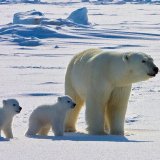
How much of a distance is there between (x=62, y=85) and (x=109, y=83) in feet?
14.0

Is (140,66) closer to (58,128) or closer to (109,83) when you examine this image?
(109,83)

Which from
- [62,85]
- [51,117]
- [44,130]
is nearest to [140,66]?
[51,117]

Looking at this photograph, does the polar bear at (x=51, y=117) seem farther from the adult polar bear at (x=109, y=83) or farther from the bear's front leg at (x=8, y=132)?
the adult polar bear at (x=109, y=83)

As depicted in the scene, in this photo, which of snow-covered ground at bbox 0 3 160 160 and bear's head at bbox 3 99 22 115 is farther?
bear's head at bbox 3 99 22 115

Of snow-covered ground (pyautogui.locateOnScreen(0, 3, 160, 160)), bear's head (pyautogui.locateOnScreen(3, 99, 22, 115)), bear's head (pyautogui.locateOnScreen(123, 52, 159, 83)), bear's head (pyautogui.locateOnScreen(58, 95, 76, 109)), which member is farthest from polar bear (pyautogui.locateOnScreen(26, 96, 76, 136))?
bear's head (pyautogui.locateOnScreen(123, 52, 159, 83))

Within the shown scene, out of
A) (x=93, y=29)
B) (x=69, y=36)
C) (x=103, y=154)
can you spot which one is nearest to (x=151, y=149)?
(x=103, y=154)

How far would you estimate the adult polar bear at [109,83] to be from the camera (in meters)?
5.46

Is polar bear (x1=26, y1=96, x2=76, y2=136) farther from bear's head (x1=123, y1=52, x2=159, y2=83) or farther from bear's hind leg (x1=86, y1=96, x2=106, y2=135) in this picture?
bear's head (x1=123, y1=52, x2=159, y2=83)

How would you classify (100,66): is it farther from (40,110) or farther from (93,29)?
(93,29)

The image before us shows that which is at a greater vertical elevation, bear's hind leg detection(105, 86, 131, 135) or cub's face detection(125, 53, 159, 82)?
cub's face detection(125, 53, 159, 82)

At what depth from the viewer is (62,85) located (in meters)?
9.84

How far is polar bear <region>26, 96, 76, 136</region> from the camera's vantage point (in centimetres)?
525

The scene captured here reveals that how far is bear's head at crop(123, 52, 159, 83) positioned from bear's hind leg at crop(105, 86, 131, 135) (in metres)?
0.25

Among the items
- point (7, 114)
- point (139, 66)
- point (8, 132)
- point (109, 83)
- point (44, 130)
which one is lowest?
point (44, 130)
